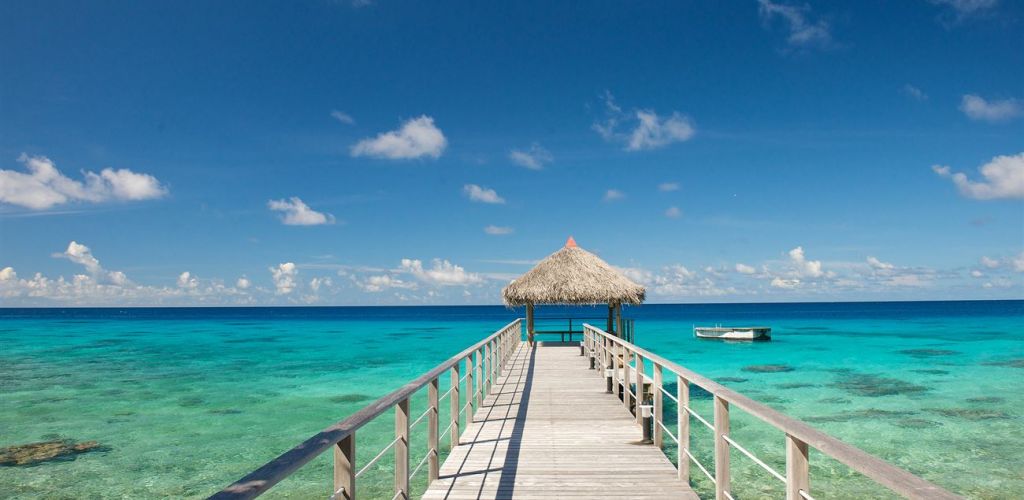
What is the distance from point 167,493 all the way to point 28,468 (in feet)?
9.05

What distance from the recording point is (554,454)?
5.02m

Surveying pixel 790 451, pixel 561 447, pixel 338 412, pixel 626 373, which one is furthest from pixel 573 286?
pixel 790 451

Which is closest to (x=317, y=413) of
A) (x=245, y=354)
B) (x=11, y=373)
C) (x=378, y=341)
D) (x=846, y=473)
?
(x=846, y=473)

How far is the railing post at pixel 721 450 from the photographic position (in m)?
3.16

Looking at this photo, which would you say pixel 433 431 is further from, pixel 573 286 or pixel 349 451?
pixel 573 286

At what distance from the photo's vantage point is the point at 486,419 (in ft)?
21.3

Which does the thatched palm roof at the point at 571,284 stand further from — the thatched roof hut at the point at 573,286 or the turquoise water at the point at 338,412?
the turquoise water at the point at 338,412

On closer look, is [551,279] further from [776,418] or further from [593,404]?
[776,418]

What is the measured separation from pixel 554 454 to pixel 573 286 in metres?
10.6

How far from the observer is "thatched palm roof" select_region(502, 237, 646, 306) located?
1534 cm

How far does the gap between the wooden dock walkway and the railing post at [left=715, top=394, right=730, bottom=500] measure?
2.46ft

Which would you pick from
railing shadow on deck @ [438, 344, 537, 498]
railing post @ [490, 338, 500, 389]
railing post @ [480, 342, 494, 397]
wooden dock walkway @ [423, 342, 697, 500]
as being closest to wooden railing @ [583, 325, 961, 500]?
wooden dock walkway @ [423, 342, 697, 500]

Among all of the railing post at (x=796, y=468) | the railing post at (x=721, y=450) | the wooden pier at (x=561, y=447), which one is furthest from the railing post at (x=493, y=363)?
the railing post at (x=796, y=468)

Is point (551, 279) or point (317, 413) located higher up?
point (551, 279)
